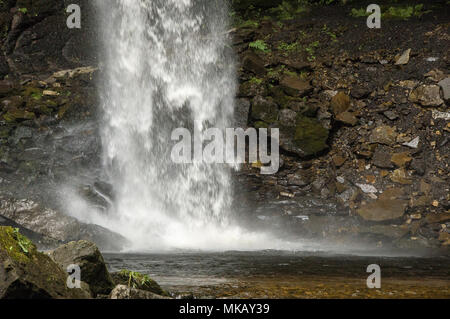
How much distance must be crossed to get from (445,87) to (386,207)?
4.24 metres

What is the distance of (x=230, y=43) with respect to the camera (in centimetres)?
1488

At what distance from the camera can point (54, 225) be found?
9.58 m

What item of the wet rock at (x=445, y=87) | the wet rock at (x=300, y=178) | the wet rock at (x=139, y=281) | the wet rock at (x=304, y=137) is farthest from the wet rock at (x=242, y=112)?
the wet rock at (x=139, y=281)

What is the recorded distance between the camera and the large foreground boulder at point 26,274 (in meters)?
3.14

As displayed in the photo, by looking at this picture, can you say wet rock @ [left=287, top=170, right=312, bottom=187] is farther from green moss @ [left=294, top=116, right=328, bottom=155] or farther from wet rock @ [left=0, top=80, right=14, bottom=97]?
wet rock @ [left=0, top=80, right=14, bottom=97]

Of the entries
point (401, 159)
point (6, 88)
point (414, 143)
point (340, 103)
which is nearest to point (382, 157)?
point (401, 159)

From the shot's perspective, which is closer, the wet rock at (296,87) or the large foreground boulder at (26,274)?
the large foreground boulder at (26,274)

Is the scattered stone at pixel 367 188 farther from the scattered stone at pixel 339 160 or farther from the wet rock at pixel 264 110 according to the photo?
the wet rock at pixel 264 110

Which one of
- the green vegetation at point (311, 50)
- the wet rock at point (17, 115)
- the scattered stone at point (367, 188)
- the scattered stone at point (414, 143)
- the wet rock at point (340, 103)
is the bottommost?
the scattered stone at point (367, 188)

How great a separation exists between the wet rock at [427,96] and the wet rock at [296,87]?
306 centimetres

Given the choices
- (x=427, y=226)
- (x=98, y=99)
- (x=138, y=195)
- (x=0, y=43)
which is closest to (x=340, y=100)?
(x=427, y=226)

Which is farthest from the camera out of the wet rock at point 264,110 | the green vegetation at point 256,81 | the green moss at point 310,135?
the green vegetation at point 256,81
